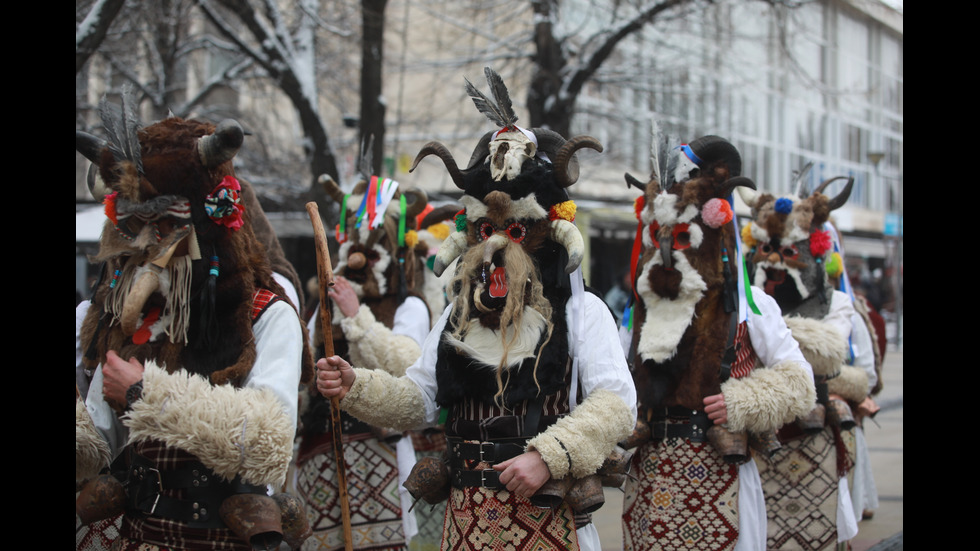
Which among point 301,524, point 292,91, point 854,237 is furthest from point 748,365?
point 854,237

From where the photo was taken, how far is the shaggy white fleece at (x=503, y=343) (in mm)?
2953

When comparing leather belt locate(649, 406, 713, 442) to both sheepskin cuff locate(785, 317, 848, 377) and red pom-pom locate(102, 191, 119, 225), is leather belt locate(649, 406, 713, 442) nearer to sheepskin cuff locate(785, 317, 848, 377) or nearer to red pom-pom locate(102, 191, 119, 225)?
sheepskin cuff locate(785, 317, 848, 377)

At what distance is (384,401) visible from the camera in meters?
3.03

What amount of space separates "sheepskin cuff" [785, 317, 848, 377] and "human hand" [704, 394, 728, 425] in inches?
39.6

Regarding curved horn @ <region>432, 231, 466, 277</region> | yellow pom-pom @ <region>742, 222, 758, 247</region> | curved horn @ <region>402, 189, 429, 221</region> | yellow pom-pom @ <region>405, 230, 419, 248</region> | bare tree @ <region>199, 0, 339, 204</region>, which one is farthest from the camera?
bare tree @ <region>199, 0, 339, 204</region>

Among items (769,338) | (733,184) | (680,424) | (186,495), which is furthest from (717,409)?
(186,495)

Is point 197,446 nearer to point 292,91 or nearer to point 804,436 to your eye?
point 804,436

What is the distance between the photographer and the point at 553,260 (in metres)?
3.13

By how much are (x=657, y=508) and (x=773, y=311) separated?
3.69ft

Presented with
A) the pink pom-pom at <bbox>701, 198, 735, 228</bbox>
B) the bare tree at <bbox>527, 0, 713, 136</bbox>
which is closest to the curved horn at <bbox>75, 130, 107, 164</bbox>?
the pink pom-pom at <bbox>701, 198, 735, 228</bbox>

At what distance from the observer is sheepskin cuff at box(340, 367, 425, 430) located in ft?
9.72

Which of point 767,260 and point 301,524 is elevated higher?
point 767,260

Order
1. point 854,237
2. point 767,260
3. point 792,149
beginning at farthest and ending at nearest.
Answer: point 854,237 < point 792,149 < point 767,260

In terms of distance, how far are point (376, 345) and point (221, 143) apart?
6.44ft
